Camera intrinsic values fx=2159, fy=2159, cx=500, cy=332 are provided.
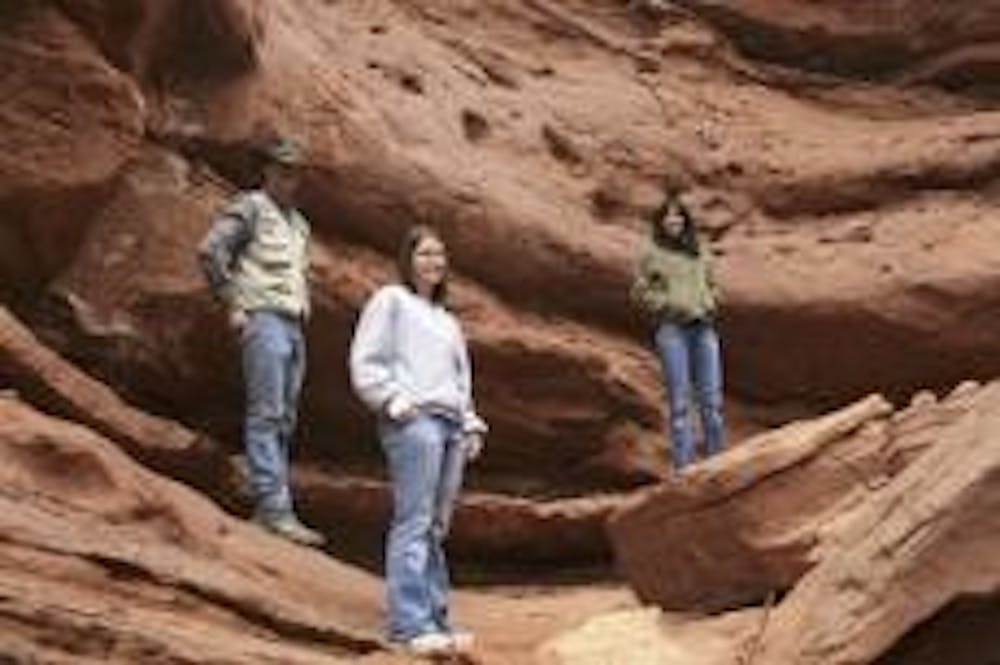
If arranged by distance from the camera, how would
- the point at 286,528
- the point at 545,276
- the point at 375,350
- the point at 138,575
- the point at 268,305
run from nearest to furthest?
the point at 138,575
the point at 375,350
the point at 286,528
the point at 268,305
the point at 545,276

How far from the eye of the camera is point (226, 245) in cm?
1359

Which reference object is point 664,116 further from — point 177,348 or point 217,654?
point 217,654

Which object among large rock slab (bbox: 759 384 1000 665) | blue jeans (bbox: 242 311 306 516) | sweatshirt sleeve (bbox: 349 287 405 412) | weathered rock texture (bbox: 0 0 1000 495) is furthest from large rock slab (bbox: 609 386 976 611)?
weathered rock texture (bbox: 0 0 1000 495)

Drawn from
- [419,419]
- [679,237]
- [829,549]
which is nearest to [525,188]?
[679,237]

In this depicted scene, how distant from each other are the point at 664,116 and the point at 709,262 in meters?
3.84

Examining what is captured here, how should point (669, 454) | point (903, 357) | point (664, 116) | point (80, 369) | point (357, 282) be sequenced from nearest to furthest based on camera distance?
point (80, 369), point (357, 282), point (669, 454), point (903, 357), point (664, 116)

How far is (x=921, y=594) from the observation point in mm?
9781

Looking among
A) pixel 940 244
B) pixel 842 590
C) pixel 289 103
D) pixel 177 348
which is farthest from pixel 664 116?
pixel 842 590

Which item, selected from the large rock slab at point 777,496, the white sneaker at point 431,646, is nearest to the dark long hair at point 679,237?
the large rock slab at point 777,496

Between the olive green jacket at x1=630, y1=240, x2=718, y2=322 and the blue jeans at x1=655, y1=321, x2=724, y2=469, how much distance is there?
13 cm

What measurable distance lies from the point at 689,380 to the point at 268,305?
12.2 feet

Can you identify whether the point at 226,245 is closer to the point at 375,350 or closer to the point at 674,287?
the point at 375,350

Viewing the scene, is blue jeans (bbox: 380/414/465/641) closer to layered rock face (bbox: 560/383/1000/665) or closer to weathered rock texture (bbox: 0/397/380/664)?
weathered rock texture (bbox: 0/397/380/664)

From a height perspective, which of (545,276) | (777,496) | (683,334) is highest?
(545,276)
